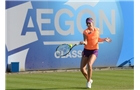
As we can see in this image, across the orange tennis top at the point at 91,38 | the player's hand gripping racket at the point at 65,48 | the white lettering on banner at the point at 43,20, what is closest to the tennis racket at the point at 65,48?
the player's hand gripping racket at the point at 65,48

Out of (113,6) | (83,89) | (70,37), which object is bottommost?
(83,89)

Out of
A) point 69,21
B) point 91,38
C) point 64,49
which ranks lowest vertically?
point 64,49

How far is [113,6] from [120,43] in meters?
1.58

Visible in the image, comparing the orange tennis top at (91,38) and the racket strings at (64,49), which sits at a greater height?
the orange tennis top at (91,38)

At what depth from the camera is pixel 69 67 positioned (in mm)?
20203

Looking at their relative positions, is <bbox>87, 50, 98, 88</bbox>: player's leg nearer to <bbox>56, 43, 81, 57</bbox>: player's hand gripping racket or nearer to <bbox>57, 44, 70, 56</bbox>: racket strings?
<bbox>56, 43, 81, 57</bbox>: player's hand gripping racket

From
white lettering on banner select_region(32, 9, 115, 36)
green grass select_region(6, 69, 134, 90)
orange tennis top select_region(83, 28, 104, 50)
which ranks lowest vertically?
green grass select_region(6, 69, 134, 90)

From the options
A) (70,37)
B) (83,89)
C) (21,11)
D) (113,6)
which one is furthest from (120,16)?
(83,89)

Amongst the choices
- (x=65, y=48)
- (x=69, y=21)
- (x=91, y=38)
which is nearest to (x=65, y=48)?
(x=65, y=48)

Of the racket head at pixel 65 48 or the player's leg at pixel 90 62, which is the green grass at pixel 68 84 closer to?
the player's leg at pixel 90 62

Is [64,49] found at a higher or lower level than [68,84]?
higher

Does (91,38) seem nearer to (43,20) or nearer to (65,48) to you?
(65,48)

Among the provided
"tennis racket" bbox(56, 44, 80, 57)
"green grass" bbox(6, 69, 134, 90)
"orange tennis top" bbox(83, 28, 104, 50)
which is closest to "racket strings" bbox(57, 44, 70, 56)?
"tennis racket" bbox(56, 44, 80, 57)
